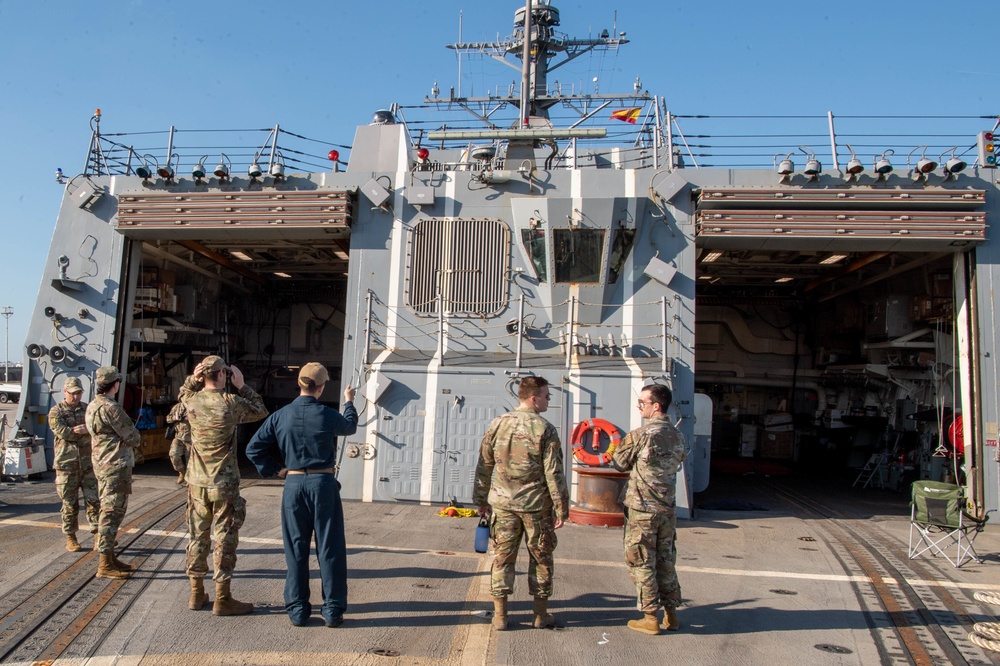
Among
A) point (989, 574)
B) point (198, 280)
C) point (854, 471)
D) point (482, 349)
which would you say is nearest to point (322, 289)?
point (198, 280)

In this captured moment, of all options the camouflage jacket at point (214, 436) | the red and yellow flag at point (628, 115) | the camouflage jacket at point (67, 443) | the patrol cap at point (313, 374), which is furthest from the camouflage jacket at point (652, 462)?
the red and yellow flag at point (628, 115)

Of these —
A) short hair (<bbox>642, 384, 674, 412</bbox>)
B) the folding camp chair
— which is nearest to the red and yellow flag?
the folding camp chair

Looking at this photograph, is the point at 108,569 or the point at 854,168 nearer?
the point at 108,569

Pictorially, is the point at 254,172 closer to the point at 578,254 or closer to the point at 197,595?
the point at 578,254

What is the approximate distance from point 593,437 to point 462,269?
343cm

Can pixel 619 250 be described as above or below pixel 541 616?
above

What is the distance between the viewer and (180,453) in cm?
618

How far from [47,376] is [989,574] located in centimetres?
1346

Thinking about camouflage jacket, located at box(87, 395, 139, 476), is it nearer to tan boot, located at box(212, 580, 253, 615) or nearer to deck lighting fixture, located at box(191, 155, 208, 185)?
tan boot, located at box(212, 580, 253, 615)

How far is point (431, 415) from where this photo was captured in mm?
10805

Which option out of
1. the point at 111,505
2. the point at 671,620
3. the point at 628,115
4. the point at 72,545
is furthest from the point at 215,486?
the point at 628,115

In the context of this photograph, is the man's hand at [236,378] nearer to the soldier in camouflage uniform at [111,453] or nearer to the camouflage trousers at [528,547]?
the soldier in camouflage uniform at [111,453]

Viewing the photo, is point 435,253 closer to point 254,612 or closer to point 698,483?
point 698,483

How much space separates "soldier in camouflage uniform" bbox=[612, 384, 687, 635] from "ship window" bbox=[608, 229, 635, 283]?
20.1 ft
